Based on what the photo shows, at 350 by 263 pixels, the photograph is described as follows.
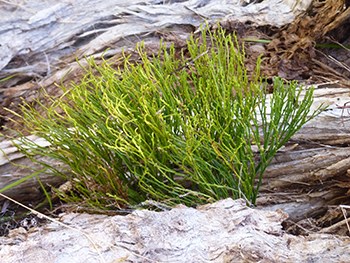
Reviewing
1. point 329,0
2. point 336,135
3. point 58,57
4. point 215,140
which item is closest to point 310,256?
point 215,140

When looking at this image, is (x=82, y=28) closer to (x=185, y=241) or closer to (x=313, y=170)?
(x=313, y=170)

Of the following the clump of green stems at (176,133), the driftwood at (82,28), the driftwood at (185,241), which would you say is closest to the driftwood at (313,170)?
the clump of green stems at (176,133)

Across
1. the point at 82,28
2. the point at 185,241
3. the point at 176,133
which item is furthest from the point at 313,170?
the point at 82,28

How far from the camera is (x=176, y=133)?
211cm

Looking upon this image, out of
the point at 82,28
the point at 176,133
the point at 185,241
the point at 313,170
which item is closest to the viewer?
the point at 185,241

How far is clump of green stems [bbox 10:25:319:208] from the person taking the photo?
6.44 feet

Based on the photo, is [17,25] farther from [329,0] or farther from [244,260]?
[244,260]

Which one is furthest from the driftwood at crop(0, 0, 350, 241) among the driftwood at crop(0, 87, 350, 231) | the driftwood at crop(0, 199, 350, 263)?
the driftwood at crop(0, 199, 350, 263)

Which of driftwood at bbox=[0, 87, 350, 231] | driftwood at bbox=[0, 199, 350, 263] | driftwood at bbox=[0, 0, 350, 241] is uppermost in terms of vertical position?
driftwood at bbox=[0, 0, 350, 241]

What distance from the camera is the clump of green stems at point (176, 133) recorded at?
6.44 feet

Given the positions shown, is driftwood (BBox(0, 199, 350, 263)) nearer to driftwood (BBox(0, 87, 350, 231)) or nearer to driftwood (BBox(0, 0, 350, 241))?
driftwood (BBox(0, 87, 350, 231))

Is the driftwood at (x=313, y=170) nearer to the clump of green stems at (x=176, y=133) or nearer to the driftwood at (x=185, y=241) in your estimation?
the clump of green stems at (x=176, y=133)

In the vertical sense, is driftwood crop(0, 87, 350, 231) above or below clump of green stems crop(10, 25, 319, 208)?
below

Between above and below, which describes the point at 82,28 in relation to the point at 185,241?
above
